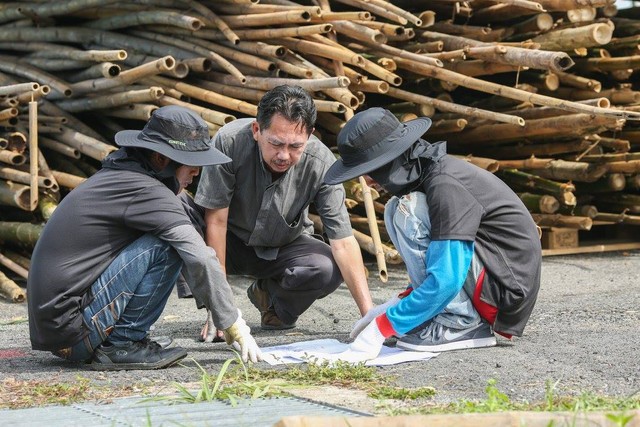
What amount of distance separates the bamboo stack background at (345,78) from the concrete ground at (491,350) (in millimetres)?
1131

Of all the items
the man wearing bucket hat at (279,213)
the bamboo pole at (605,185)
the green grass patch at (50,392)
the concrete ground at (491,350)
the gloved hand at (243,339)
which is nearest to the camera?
the green grass patch at (50,392)

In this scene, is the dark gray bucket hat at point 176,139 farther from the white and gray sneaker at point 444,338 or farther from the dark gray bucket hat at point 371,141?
the white and gray sneaker at point 444,338

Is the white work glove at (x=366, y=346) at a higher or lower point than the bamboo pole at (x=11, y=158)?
lower

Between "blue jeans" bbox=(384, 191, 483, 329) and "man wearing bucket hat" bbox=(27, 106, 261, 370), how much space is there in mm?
843

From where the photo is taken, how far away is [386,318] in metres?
4.61

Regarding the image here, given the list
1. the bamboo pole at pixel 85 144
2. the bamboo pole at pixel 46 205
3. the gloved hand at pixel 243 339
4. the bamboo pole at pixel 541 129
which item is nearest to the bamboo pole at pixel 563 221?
the bamboo pole at pixel 541 129

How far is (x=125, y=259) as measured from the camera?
14.7 feet

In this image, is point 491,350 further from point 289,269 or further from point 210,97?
point 210,97

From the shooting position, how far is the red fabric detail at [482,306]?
476 cm

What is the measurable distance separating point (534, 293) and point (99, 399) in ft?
7.03

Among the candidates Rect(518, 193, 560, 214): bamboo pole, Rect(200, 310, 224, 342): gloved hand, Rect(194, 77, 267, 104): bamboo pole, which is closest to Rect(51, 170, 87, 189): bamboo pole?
Rect(194, 77, 267, 104): bamboo pole

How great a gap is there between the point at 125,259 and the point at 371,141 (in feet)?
3.99

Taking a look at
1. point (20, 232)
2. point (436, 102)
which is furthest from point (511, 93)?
point (20, 232)

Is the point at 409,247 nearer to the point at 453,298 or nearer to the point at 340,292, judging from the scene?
the point at 453,298
